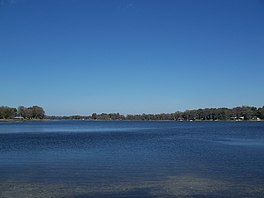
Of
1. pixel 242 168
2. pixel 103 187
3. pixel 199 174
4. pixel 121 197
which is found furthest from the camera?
pixel 242 168

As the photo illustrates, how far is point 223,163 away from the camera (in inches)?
964

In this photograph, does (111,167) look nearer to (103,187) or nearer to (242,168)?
(103,187)

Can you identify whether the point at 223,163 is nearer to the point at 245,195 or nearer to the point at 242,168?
the point at 242,168

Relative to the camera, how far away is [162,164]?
939 inches

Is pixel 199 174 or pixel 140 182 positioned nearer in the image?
pixel 140 182

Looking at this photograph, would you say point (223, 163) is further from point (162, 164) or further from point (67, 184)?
point (67, 184)

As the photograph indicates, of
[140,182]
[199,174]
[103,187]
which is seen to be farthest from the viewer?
[199,174]

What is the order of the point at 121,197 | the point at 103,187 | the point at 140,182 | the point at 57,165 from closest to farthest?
the point at 121,197
the point at 103,187
the point at 140,182
the point at 57,165

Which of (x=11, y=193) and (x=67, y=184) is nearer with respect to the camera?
(x=11, y=193)

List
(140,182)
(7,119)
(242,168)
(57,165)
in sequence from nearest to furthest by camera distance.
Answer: (140,182)
(242,168)
(57,165)
(7,119)

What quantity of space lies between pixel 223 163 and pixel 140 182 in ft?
32.3

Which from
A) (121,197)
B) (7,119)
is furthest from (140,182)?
(7,119)

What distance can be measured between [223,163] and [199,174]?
5696mm

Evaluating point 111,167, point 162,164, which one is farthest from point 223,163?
point 111,167
